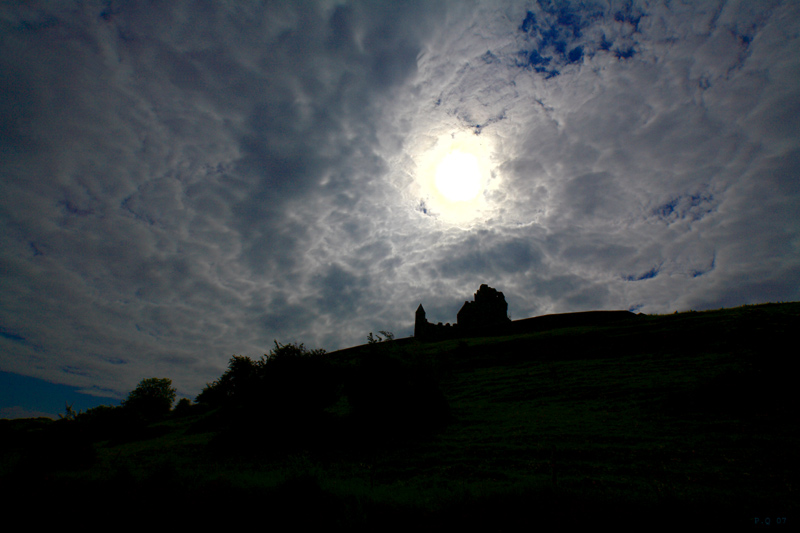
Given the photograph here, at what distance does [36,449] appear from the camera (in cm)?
2148

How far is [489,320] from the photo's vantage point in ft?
447

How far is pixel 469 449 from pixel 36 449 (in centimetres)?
2890

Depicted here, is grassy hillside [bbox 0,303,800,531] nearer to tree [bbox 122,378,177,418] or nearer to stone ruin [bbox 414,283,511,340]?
tree [bbox 122,378,177,418]

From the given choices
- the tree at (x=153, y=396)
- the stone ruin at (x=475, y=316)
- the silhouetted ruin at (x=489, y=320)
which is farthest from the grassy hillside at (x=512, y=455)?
the stone ruin at (x=475, y=316)

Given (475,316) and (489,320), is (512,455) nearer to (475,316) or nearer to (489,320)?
(489,320)

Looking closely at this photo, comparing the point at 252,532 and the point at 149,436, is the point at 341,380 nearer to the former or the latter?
the point at 252,532

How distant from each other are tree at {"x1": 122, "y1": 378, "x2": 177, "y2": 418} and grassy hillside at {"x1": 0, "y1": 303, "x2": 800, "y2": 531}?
69708mm

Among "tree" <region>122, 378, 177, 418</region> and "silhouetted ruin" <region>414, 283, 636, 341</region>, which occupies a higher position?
"silhouetted ruin" <region>414, 283, 636, 341</region>

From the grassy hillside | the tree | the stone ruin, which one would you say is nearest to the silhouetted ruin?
the stone ruin

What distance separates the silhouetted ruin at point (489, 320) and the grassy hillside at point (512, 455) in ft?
183

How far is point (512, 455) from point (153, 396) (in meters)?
138

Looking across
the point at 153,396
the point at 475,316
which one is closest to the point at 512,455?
the point at 475,316

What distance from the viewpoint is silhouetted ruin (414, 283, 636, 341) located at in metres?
108

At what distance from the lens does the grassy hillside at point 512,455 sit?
12688 mm
